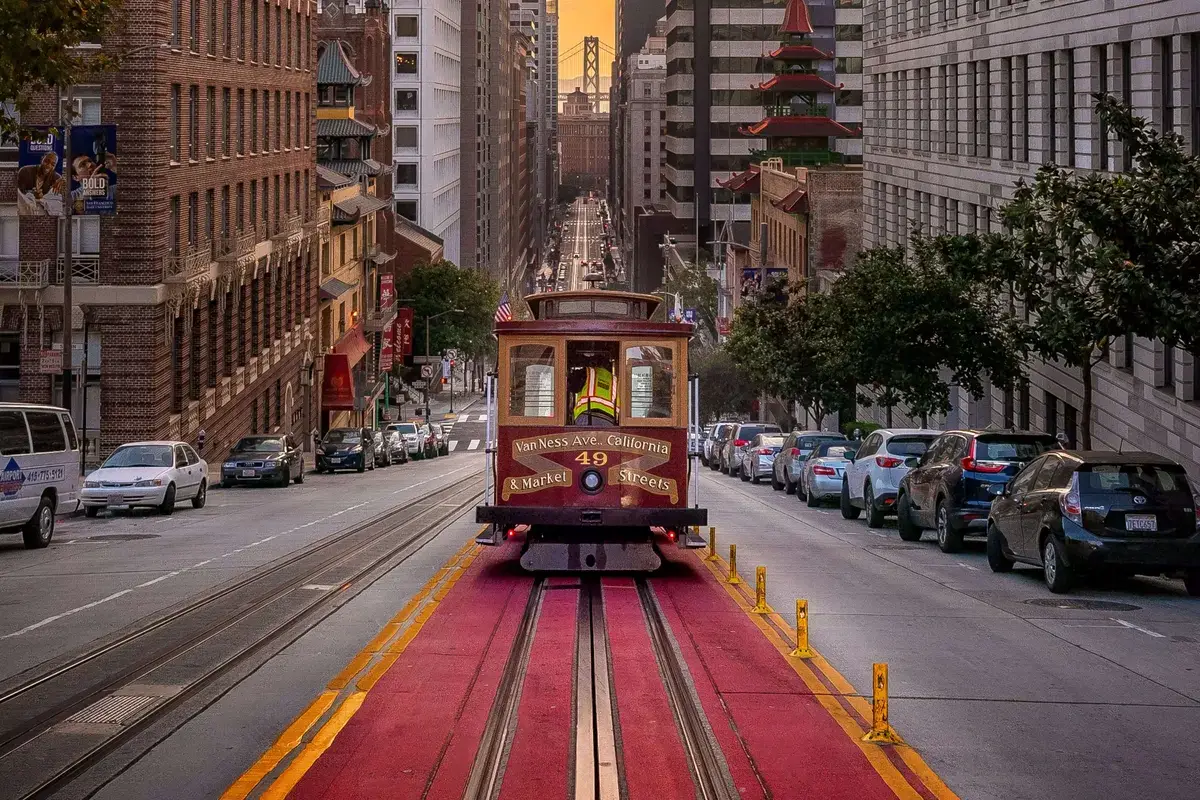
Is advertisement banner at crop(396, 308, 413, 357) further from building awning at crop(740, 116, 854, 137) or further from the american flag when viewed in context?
the american flag

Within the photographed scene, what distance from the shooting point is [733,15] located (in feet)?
457

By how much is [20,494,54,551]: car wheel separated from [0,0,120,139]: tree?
10.1 meters

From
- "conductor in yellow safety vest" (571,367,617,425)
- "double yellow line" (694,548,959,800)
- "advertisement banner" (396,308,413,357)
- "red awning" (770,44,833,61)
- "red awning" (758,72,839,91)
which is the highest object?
"red awning" (770,44,833,61)

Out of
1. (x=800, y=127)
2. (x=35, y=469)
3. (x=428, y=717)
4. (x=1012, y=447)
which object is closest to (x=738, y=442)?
(x=1012, y=447)

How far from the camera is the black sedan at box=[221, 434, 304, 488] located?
44.4 metres

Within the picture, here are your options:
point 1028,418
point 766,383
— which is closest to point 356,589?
point 1028,418

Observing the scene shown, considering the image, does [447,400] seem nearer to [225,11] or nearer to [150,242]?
[225,11]

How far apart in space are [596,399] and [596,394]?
2.3 inches

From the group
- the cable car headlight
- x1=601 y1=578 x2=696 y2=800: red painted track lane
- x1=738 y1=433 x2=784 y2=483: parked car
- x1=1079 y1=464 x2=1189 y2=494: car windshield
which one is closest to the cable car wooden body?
the cable car headlight

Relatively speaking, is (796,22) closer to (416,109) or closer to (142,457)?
(416,109)

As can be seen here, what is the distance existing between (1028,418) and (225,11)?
2924cm

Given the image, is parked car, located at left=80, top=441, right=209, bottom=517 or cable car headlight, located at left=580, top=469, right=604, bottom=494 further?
parked car, located at left=80, top=441, right=209, bottom=517

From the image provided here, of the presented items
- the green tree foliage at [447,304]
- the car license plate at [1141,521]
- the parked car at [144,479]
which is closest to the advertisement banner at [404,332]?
the green tree foliage at [447,304]

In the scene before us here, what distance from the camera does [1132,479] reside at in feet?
59.9
